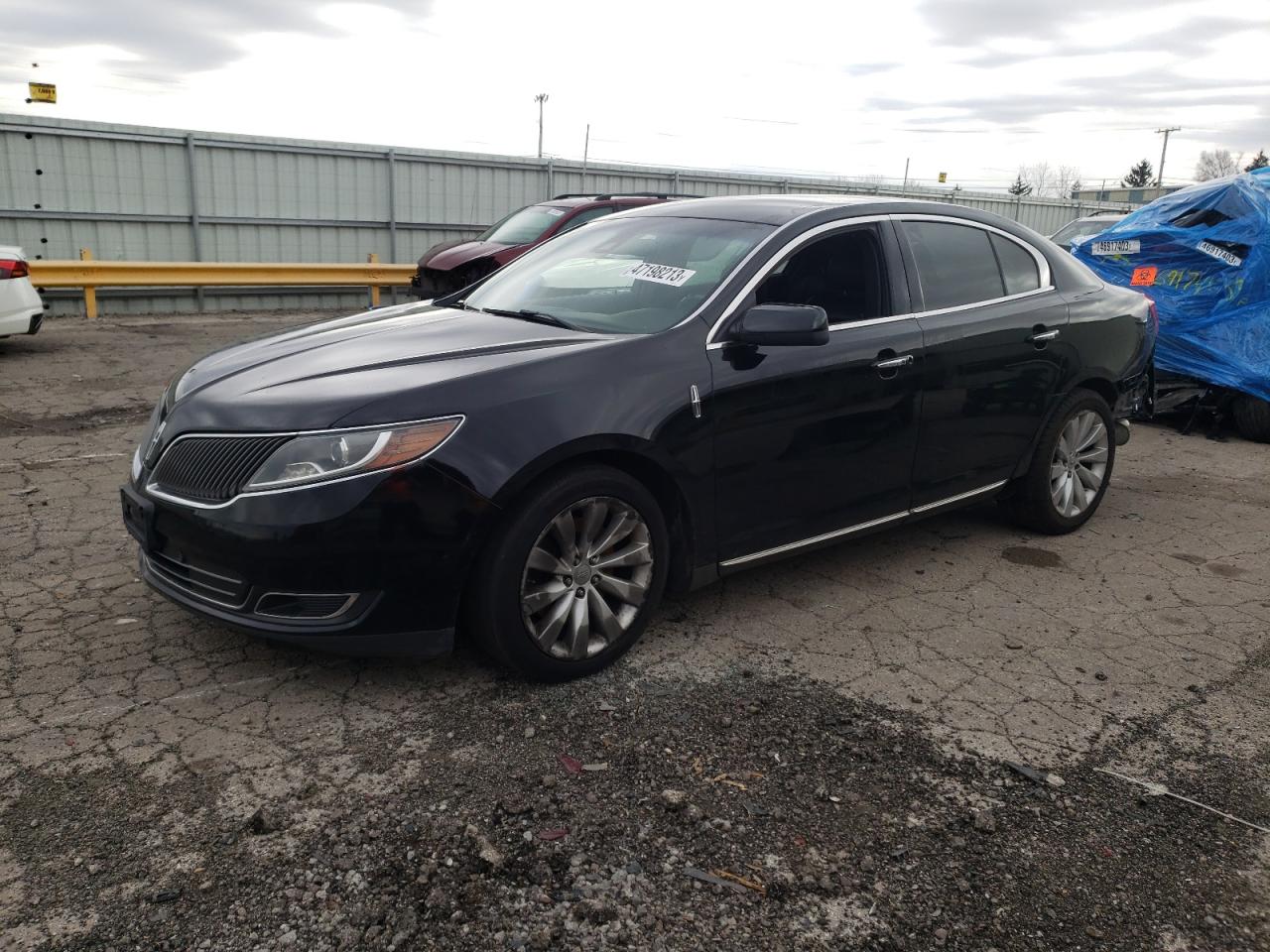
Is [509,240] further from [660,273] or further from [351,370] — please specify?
[351,370]

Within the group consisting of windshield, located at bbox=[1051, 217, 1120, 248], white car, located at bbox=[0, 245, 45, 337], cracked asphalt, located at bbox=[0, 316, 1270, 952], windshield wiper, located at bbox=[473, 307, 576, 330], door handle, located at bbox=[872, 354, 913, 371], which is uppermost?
windshield, located at bbox=[1051, 217, 1120, 248]

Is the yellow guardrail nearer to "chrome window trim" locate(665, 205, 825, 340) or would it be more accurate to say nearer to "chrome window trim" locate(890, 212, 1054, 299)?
"chrome window trim" locate(665, 205, 825, 340)

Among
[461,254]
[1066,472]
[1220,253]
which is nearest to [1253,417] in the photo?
[1220,253]

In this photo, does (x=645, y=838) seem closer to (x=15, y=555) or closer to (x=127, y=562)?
(x=127, y=562)

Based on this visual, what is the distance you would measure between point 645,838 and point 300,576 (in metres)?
1.31

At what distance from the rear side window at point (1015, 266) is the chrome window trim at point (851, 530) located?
0.98 metres

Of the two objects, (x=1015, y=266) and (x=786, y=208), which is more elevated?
(x=786, y=208)

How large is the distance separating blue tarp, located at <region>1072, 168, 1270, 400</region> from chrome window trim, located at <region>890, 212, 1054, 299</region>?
12.1 feet

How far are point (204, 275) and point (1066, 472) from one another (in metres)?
12.5

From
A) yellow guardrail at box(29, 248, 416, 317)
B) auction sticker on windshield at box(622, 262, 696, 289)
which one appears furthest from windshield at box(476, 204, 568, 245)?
auction sticker on windshield at box(622, 262, 696, 289)

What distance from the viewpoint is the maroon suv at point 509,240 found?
12.2 metres

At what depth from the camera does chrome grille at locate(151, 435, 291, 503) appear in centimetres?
320

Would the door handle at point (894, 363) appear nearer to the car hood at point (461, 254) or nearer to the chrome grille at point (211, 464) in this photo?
the chrome grille at point (211, 464)

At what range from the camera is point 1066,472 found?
Result: 5.36 metres
